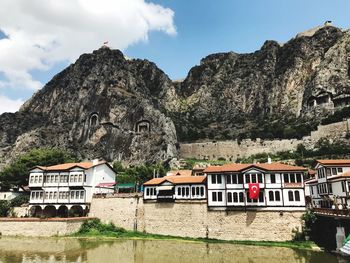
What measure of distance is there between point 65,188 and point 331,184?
3795 cm

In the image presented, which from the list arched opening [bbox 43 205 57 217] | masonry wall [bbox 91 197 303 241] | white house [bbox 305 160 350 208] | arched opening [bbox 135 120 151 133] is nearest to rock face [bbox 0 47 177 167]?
arched opening [bbox 135 120 151 133]

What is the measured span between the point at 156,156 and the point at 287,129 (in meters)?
40.0

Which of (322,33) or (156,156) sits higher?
(322,33)

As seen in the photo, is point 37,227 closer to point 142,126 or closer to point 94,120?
point 142,126

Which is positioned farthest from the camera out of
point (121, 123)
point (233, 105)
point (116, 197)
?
point (233, 105)

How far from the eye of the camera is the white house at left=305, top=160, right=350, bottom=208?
35.4m

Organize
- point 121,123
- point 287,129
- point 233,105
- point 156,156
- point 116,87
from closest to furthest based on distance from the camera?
point 156,156
point 287,129
point 121,123
point 116,87
point 233,105

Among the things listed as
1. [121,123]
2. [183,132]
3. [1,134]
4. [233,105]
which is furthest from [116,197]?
[233,105]

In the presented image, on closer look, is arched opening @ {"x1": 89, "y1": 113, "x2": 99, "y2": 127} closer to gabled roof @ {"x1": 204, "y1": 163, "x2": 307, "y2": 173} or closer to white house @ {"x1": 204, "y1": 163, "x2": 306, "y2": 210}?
gabled roof @ {"x1": 204, "y1": 163, "x2": 307, "y2": 173}

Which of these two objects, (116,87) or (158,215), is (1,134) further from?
(158,215)

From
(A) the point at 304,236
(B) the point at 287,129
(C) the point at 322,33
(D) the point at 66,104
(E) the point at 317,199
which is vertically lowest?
(A) the point at 304,236

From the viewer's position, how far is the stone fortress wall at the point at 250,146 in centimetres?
7825

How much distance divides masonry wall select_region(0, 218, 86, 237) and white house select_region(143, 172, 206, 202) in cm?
1068

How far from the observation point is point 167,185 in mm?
44469
